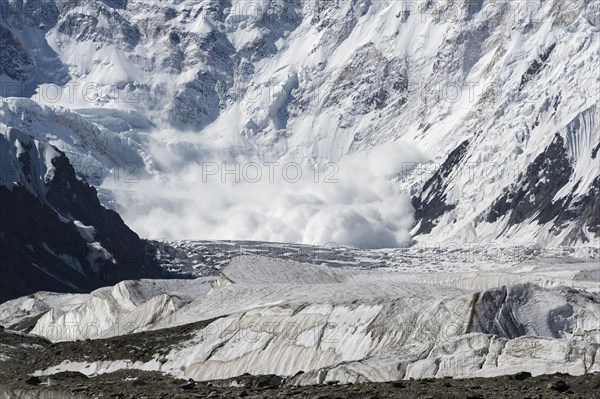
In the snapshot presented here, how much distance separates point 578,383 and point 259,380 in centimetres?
1544

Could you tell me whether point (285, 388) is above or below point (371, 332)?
below

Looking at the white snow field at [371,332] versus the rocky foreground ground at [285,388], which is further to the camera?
the white snow field at [371,332]

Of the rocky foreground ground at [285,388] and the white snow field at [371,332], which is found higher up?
the white snow field at [371,332]

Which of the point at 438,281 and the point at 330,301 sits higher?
the point at 438,281

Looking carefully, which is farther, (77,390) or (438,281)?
(438,281)

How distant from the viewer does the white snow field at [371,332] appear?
55.4 meters

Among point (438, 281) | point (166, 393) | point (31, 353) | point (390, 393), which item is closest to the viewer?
point (390, 393)

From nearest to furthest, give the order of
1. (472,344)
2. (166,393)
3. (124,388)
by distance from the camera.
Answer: (166,393) < (124,388) < (472,344)

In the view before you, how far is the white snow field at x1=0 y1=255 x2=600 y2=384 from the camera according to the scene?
2180 inches

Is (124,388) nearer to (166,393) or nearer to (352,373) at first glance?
(166,393)

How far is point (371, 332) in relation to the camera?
73.9 m

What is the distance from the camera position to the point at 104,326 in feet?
403

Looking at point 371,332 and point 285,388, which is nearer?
point 285,388

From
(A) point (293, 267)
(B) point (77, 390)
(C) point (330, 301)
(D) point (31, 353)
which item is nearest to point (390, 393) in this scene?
(B) point (77, 390)
